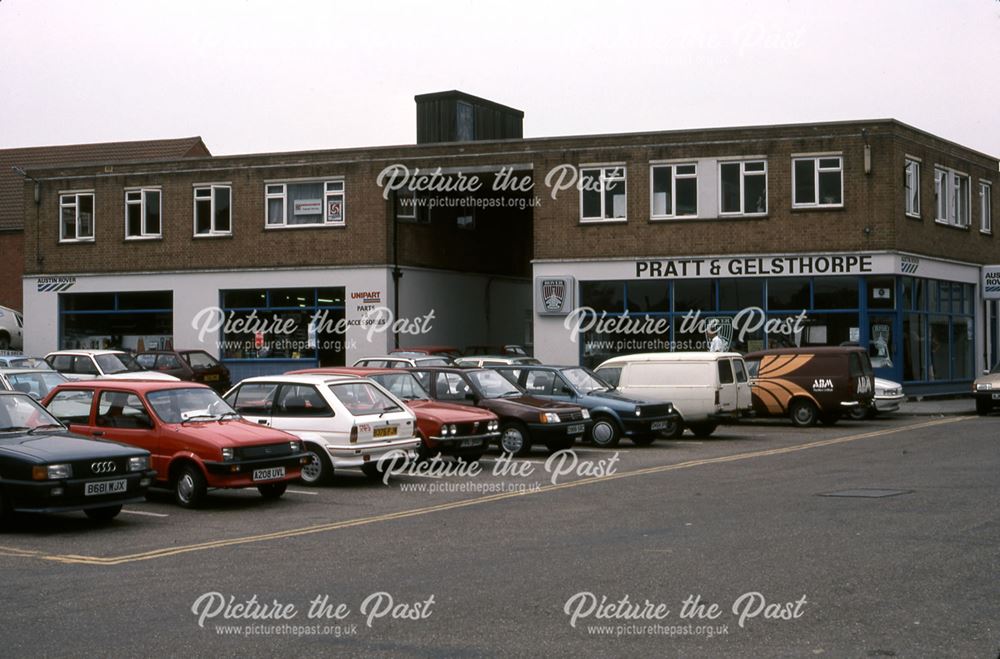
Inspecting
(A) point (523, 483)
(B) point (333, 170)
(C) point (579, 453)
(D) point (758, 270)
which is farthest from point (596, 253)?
(A) point (523, 483)

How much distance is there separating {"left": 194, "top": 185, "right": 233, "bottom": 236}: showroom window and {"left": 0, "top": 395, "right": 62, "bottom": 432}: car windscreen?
24609 mm

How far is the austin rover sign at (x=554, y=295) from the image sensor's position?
3438 cm

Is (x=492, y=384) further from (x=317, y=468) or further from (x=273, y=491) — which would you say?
(x=273, y=491)

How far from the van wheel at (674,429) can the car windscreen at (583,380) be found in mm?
1402

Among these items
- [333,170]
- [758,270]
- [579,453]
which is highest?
[333,170]

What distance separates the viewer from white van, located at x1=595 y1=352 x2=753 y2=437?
930 inches

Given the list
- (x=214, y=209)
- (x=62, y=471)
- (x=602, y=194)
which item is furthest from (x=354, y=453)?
(x=214, y=209)

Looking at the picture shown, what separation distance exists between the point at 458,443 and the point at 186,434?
178 inches

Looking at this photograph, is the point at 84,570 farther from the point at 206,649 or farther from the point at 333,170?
the point at 333,170

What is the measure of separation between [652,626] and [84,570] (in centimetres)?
503

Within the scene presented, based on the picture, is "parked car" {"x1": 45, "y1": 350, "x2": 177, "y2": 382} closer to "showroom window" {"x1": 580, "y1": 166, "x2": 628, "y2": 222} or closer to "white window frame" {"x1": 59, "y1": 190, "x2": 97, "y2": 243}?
"white window frame" {"x1": 59, "y1": 190, "x2": 97, "y2": 243}

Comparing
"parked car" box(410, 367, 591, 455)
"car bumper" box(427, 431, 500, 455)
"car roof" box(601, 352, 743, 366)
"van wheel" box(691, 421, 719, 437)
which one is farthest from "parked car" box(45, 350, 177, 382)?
"van wheel" box(691, 421, 719, 437)

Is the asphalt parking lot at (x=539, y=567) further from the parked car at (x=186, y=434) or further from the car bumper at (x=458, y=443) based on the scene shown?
the car bumper at (x=458, y=443)

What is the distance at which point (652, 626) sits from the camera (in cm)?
757
